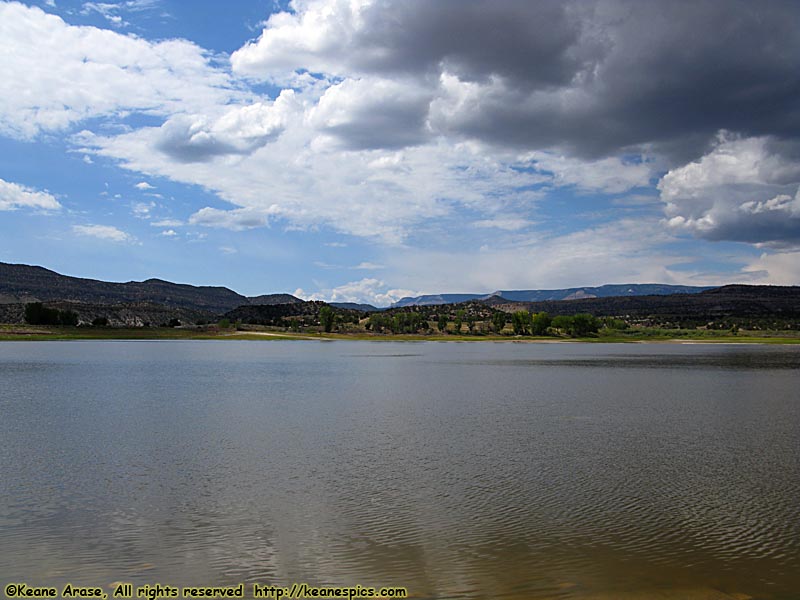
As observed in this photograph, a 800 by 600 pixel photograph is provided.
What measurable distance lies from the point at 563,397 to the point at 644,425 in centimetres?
1233

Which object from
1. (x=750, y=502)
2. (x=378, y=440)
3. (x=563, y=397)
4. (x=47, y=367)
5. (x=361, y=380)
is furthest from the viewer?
(x=47, y=367)

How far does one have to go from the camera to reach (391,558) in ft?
44.3

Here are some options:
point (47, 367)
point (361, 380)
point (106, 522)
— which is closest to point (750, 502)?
point (106, 522)

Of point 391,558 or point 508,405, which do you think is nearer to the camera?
point 391,558

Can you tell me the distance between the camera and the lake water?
12.8 m

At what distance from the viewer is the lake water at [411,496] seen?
12828mm

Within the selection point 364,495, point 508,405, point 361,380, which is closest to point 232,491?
point 364,495

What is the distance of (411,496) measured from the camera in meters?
18.6

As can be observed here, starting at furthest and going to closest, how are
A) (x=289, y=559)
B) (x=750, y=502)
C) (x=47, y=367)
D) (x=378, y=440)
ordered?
(x=47, y=367) → (x=378, y=440) → (x=750, y=502) → (x=289, y=559)

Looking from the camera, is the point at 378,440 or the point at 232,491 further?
the point at 378,440

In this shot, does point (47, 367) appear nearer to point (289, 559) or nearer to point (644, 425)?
point (644, 425)

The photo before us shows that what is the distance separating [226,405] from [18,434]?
1273cm

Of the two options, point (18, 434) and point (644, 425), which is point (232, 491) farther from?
point (644, 425)

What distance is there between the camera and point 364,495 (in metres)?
18.8
